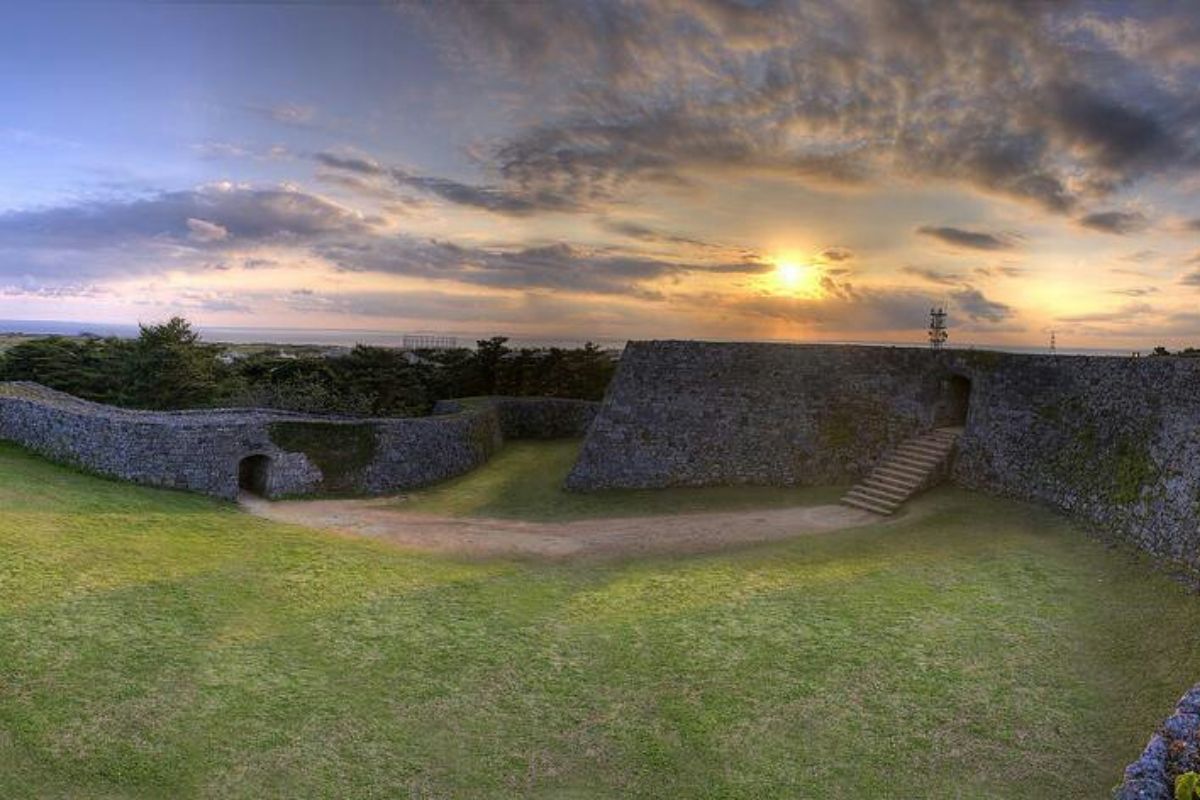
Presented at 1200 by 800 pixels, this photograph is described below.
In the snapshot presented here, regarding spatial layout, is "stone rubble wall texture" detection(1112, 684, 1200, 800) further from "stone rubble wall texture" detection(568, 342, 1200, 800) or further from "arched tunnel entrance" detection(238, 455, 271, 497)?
"arched tunnel entrance" detection(238, 455, 271, 497)

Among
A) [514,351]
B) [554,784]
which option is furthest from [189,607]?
[514,351]

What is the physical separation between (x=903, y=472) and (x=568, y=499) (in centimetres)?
964

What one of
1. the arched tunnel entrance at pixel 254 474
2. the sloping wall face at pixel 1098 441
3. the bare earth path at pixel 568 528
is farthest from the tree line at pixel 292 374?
the sloping wall face at pixel 1098 441

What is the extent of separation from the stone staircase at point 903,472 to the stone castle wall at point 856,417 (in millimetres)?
411

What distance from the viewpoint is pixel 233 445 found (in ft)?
65.9

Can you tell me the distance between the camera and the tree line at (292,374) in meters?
32.9

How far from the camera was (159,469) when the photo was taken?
19.2 m

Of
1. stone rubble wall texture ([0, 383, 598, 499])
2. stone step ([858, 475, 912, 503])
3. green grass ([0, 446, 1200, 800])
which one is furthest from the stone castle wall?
stone rubble wall texture ([0, 383, 598, 499])

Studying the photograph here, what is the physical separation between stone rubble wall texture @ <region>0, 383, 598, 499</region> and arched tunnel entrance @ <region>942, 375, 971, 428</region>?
16152 millimetres

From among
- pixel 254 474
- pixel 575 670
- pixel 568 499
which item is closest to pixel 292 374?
pixel 254 474

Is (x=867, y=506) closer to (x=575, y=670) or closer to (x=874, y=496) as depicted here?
(x=874, y=496)

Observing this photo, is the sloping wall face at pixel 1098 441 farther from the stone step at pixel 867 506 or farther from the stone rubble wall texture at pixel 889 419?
the stone step at pixel 867 506

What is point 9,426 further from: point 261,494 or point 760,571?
point 760,571

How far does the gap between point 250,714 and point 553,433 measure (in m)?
24.8
